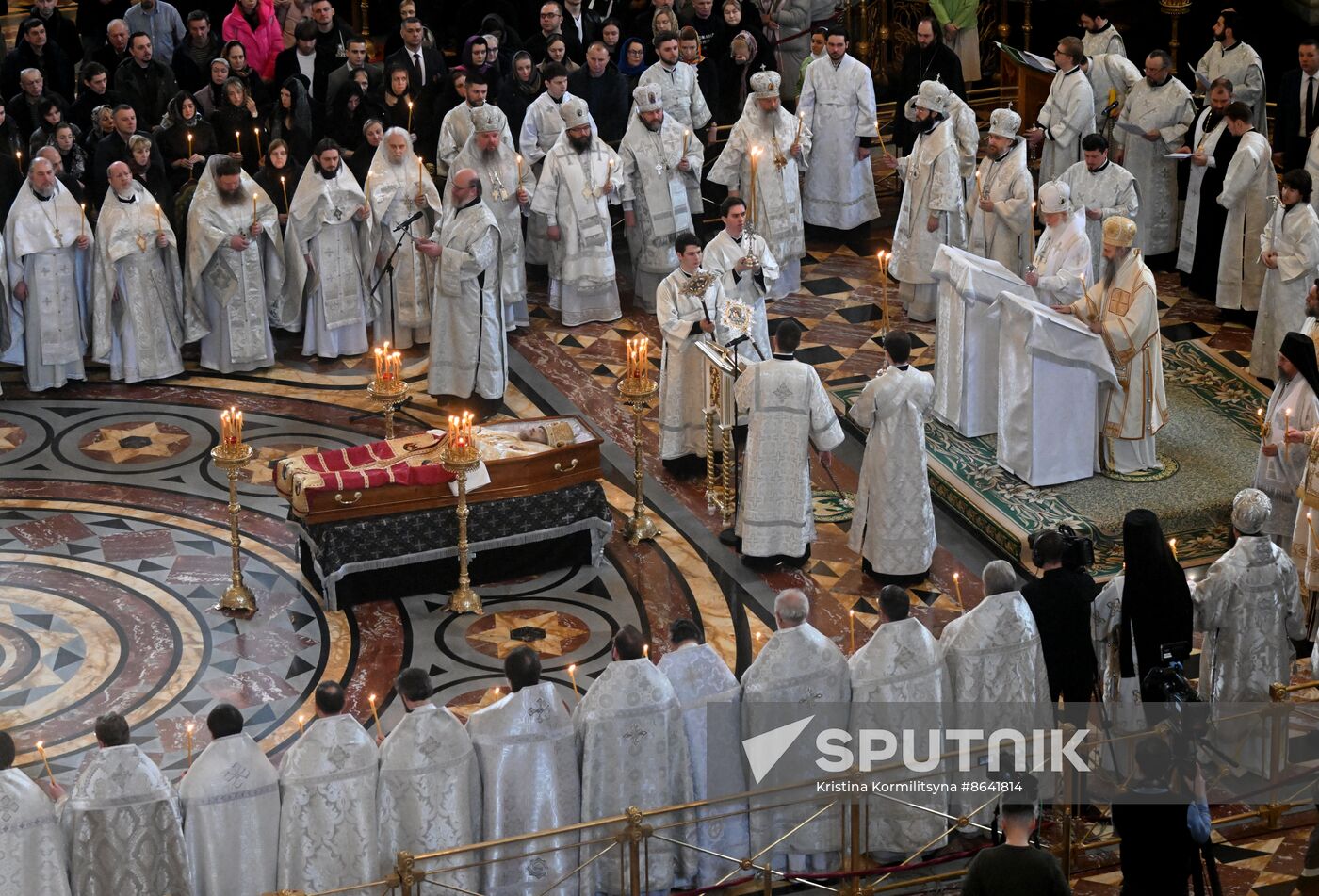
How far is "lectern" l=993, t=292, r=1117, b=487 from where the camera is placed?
12039 mm

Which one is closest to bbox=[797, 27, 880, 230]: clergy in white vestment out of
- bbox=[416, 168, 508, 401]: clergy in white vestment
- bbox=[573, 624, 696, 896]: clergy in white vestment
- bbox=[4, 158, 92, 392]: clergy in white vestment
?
bbox=[416, 168, 508, 401]: clergy in white vestment

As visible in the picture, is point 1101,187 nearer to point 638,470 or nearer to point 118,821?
point 638,470

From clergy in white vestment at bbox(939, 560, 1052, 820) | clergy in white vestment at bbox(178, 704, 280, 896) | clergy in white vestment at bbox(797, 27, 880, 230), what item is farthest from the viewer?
clergy in white vestment at bbox(797, 27, 880, 230)

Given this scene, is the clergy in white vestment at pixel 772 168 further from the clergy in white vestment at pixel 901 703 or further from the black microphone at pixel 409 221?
the clergy in white vestment at pixel 901 703

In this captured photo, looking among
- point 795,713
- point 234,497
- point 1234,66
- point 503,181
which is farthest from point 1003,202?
point 795,713

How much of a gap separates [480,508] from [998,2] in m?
9.73

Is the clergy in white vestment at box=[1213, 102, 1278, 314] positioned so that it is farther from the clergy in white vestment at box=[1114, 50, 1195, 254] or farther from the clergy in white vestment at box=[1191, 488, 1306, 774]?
the clergy in white vestment at box=[1191, 488, 1306, 774]

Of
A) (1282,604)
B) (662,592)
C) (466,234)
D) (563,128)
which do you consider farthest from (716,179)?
(1282,604)

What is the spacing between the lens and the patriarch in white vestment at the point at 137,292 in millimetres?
13859

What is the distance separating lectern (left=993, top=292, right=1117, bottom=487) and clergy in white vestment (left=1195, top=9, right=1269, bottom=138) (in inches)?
173

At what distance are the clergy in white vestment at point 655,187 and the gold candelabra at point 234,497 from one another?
4.70m

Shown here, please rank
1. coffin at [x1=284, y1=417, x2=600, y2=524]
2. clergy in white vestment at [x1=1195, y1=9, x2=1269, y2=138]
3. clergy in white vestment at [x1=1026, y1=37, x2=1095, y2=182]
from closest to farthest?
coffin at [x1=284, y1=417, x2=600, y2=524], clergy in white vestment at [x1=1026, y1=37, x2=1095, y2=182], clergy in white vestment at [x1=1195, y1=9, x2=1269, y2=138]

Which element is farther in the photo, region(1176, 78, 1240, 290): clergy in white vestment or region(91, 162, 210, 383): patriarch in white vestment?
region(1176, 78, 1240, 290): clergy in white vestment

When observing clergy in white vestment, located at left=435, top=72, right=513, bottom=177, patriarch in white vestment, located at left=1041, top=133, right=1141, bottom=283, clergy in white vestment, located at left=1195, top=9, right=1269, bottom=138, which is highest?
clergy in white vestment, located at left=1195, top=9, right=1269, bottom=138
